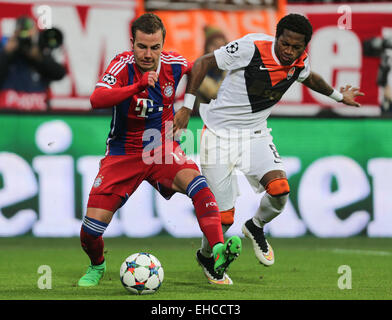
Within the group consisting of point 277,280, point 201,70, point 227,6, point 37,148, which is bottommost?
point 277,280

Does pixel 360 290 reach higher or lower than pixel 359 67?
lower

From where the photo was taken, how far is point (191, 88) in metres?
7.27

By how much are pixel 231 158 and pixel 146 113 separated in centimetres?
110

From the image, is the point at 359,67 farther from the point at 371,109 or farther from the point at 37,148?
the point at 37,148

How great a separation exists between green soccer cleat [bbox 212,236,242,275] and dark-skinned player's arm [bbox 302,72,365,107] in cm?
226

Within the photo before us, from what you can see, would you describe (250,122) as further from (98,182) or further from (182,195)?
(182,195)

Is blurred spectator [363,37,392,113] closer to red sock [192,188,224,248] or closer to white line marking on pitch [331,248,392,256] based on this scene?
white line marking on pitch [331,248,392,256]

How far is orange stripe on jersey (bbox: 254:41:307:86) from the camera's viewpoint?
25.1 ft

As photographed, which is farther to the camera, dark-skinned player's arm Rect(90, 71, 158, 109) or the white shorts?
the white shorts

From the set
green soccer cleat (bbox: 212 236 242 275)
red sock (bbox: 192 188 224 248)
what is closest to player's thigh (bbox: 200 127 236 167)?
red sock (bbox: 192 188 224 248)

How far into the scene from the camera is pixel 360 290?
22.7 feet

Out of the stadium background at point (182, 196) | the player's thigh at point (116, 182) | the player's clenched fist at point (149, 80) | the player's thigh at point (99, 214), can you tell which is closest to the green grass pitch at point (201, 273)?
the stadium background at point (182, 196)
